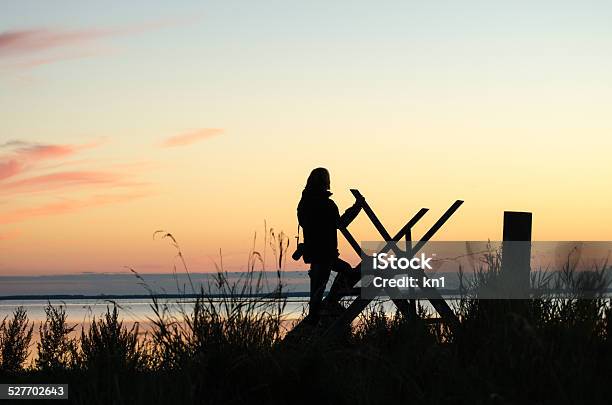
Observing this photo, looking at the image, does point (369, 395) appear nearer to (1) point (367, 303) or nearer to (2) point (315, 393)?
(2) point (315, 393)

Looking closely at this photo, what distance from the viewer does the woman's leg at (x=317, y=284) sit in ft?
37.5

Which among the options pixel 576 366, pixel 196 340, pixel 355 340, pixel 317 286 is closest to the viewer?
pixel 576 366

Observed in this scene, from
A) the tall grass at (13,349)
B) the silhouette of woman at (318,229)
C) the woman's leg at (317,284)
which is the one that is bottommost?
the tall grass at (13,349)

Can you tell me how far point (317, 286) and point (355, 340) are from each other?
1366mm

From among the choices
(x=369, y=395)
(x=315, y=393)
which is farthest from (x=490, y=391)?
(x=315, y=393)

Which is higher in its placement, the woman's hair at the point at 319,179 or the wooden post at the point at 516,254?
the woman's hair at the point at 319,179

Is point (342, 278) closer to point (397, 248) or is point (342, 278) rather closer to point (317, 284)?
point (317, 284)

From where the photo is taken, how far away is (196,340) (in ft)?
26.3

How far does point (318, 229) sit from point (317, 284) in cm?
75

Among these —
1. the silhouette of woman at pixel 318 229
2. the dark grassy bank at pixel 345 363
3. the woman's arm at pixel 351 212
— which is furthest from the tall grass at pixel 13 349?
the woman's arm at pixel 351 212

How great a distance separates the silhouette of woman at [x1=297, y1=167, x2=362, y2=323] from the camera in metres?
11.5

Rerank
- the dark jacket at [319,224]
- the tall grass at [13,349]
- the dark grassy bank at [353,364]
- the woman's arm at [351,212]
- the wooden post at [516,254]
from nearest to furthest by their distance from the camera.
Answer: the dark grassy bank at [353,364]
the wooden post at [516,254]
the dark jacket at [319,224]
the woman's arm at [351,212]
the tall grass at [13,349]

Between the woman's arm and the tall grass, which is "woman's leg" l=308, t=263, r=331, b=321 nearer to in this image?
the woman's arm

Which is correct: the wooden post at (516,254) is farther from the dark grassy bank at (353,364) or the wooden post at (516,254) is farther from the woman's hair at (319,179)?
the woman's hair at (319,179)
